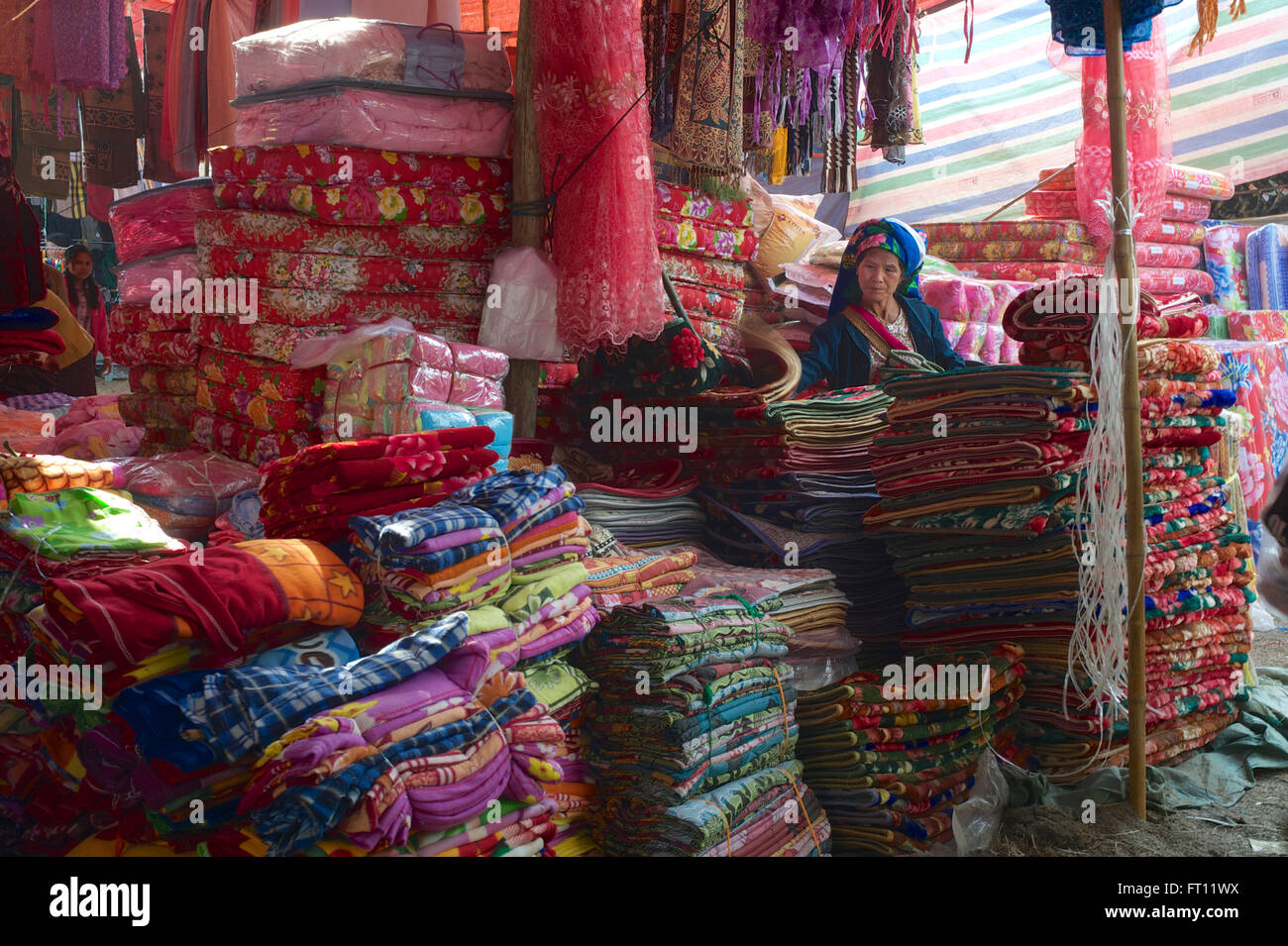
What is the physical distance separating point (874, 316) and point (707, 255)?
811 mm

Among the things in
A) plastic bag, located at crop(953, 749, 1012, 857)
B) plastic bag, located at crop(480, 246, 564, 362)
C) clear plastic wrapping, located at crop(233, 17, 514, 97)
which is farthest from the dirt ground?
clear plastic wrapping, located at crop(233, 17, 514, 97)

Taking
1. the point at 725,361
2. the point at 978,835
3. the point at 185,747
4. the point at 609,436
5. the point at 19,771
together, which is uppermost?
the point at 725,361

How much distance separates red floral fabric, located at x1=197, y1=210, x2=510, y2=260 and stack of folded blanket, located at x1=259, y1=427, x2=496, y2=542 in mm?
1357

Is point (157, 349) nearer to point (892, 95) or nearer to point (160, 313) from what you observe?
point (160, 313)

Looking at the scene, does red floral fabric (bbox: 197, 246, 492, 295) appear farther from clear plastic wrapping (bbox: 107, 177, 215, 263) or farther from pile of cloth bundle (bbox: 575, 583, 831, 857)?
pile of cloth bundle (bbox: 575, 583, 831, 857)

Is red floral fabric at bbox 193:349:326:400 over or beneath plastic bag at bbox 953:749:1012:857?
over

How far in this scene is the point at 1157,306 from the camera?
152 inches

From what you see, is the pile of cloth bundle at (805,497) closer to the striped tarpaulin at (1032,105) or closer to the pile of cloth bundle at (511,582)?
the pile of cloth bundle at (511,582)

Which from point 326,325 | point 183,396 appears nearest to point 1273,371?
point 326,325

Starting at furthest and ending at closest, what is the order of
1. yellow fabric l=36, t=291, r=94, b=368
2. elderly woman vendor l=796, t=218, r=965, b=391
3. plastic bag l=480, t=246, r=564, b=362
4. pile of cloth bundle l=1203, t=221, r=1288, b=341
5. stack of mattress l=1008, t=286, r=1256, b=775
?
pile of cloth bundle l=1203, t=221, r=1288, b=341
yellow fabric l=36, t=291, r=94, b=368
elderly woman vendor l=796, t=218, r=965, b=391
plastic bag l=480, t=246, r=564, b=362
stack of mattress l=1008, t=286, r=1256, b=775

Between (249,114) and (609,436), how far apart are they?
1793 millimetres

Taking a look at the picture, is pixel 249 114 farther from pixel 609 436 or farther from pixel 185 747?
pixel 185 747

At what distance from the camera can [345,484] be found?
2.73 meters

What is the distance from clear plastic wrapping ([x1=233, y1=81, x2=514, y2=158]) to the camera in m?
3.85
